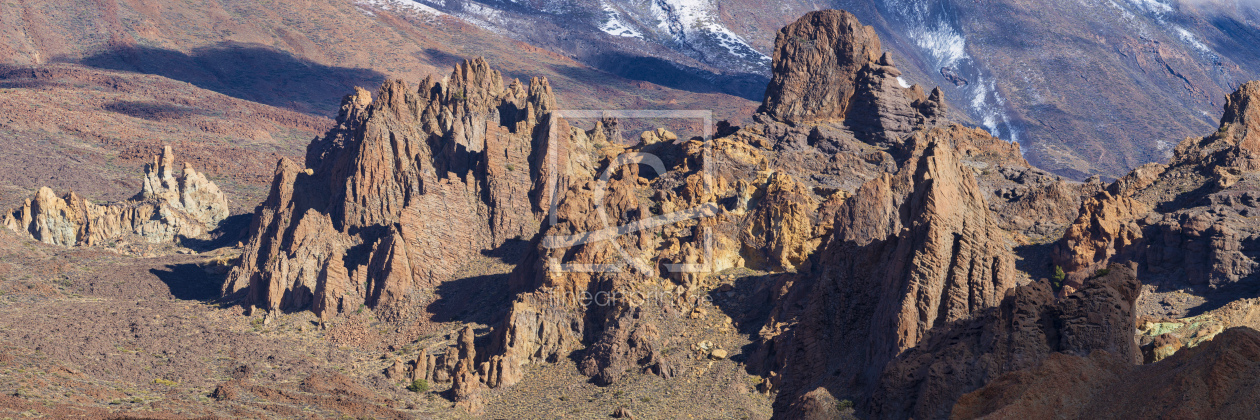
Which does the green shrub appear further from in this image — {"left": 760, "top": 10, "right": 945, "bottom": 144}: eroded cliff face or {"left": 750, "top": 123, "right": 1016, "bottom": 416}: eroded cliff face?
{"left": 760, "top": 10, "right": 945, "bottom": 144}: eroded cliff face

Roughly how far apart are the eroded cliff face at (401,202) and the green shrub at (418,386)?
583 inches

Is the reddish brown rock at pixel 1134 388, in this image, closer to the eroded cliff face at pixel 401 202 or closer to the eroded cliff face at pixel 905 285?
the eroded cliff face at pixel 905 285

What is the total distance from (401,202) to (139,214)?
58.4 m

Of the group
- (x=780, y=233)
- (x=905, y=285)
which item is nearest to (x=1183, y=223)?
(x=780, y=233)

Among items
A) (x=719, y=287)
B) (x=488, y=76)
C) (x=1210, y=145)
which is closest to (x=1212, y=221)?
(x=1210, y=145)

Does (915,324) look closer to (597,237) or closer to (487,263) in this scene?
(597,237)

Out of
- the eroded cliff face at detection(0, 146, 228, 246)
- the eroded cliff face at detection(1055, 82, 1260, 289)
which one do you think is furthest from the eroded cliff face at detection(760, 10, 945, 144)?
the eroded cliff face at detection(0, 146, 228, 246)

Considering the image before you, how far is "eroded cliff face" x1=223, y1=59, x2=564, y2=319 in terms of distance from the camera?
370 feet

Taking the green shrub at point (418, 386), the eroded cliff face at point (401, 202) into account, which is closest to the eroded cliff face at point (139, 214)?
the eroded cliff face at point (401, 202)

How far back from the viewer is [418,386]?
93.6 metres

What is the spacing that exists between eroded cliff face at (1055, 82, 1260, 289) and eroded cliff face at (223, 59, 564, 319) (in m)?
52.7

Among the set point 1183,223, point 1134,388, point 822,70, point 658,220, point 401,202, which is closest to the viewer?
point 1134,388

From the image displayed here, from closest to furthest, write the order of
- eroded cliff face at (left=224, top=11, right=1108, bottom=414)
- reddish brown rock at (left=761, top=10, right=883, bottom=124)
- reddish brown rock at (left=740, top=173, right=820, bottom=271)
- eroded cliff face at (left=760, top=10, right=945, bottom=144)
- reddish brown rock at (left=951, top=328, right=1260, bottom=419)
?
reddish brown rock at (left=951, top=328, right=1260, bottom=419) < eroded cliff face at (left=224, top=11, right=1108, bottom=414) < reddish brown rock at (left=740, top=173, right=820, bottom=271) < eroded cliff face at (left=760, top=10, right=945, bottom=144) < reddish brown rock at (left=761, top=10, right=883, bottom=124)

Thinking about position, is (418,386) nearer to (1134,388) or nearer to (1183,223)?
(1183,223)
